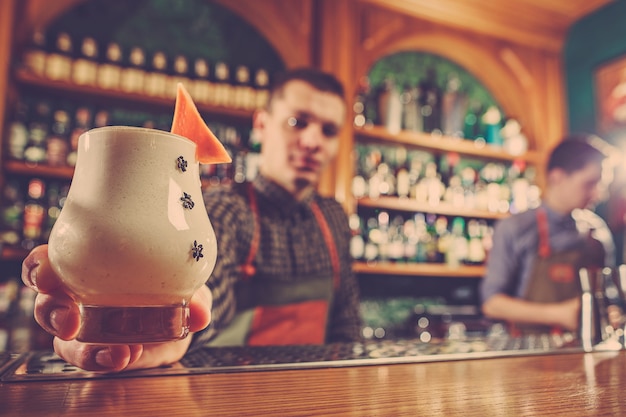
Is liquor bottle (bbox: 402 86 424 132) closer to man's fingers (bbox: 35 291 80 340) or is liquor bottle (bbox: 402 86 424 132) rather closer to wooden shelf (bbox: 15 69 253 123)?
wooden shelf (bbox: 15 69 253 123)

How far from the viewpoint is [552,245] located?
2465mm

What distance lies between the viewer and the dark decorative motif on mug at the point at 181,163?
516 mm

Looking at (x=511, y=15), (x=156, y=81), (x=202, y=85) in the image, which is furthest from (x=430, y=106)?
(x=156, y=81)

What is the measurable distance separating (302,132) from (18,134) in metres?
1.67

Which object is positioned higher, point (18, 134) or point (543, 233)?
point (18, 134)

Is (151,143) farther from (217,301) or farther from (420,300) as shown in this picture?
(420,300)

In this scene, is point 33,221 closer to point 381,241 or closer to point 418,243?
point 381,241

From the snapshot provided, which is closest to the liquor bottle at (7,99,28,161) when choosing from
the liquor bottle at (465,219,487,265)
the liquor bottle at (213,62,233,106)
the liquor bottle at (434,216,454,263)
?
the liquor bottle at (213,62,233,106)

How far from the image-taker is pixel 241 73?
294cm

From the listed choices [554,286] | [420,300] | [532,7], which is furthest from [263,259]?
[532,7]

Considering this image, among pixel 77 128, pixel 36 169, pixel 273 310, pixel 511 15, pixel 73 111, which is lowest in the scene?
pixel 273 310

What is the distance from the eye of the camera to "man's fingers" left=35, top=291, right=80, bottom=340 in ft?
1.60

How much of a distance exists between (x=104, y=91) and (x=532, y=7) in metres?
3.03

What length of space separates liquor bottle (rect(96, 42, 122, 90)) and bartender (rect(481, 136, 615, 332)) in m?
2.10
